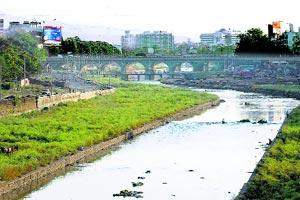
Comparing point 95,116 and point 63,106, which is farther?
point 63,106

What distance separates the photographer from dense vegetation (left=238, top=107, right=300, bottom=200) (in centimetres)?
3033

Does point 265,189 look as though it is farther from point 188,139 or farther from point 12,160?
point 188,139

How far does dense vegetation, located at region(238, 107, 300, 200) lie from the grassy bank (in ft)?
36.4

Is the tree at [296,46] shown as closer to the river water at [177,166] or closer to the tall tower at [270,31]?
the tall tower at [270,31]

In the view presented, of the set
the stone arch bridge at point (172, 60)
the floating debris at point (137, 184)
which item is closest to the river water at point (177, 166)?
the floating debris at point (137, 184)

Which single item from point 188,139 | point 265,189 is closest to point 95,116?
point 188,139

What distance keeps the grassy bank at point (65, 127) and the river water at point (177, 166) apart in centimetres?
169

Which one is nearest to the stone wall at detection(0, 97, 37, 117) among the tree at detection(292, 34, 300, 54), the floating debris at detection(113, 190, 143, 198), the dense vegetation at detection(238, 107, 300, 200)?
the dense vegetation at detection(238, 107, 300, 200)

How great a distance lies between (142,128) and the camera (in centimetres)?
6125

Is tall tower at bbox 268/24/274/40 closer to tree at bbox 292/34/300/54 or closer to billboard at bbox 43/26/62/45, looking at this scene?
tree at bbox 292/34/300/54

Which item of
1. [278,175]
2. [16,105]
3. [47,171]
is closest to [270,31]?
[16,105]

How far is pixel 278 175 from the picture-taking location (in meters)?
33.6

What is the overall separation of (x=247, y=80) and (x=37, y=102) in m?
92.6

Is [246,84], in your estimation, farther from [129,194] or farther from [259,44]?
[129,194]
